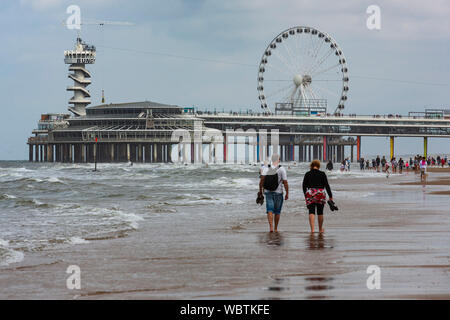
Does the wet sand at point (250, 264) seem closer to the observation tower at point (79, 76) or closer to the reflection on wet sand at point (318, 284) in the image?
the reflection on wet sand at point (318, 284)

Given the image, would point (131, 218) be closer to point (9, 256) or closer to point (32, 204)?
point (9, 256)

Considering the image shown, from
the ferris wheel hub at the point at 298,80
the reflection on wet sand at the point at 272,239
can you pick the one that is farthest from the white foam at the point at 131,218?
the ferris wheel hub at the point at 298,80

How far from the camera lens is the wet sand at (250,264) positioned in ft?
26.9

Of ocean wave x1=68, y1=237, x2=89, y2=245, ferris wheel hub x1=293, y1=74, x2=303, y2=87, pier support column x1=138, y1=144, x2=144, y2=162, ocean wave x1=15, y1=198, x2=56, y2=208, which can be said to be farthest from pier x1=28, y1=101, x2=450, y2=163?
ocean wave x1=68, y1=237, x2=89, y2=245

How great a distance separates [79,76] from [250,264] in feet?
482

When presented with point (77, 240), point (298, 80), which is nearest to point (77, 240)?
point (77, 240)

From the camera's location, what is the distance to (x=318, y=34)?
108625 millimetres

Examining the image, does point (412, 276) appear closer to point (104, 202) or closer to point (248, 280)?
point (248, 280)

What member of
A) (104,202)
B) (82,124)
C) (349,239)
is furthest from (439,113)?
(349,239)

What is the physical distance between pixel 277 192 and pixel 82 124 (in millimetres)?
131237

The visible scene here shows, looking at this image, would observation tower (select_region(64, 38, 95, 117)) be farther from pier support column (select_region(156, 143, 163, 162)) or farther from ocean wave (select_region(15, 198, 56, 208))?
ocean wave (select_region(15, 198, 56, 208))

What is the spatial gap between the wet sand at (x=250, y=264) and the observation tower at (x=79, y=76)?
138294mm

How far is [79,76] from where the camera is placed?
153 meters

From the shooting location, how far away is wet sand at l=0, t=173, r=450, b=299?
→ 26.9 ft
